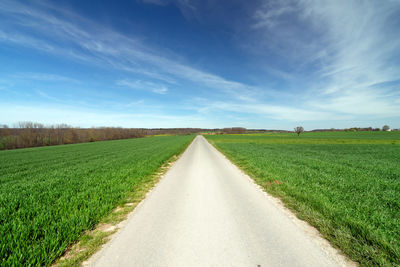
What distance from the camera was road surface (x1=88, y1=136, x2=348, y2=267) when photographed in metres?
2.59

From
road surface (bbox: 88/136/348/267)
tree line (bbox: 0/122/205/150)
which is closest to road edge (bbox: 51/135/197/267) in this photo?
road surface (bbox: 88/136/348/267)

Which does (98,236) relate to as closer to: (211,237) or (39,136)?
(211,237)

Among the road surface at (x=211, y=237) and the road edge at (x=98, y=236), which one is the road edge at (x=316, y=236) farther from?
the road edge at (x=98, y=236)

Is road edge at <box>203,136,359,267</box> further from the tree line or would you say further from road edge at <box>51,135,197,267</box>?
the tree line

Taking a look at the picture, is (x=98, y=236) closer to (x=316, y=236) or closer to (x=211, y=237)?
(x=211, y=237)

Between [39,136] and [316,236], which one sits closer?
[316,236]

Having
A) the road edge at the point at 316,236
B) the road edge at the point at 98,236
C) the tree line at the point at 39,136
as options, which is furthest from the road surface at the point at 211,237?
the tree line at the point at 39,136

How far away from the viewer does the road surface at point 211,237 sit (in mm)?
2594

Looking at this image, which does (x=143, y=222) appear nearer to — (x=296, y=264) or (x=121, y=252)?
(x=121, y=252)

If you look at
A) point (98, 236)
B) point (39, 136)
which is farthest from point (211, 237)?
point (39, 136)

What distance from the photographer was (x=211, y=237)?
3.21 metres

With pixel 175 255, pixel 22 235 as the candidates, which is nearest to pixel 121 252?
pixel 175 255

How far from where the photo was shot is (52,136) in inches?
1881

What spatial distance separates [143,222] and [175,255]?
158 cm
